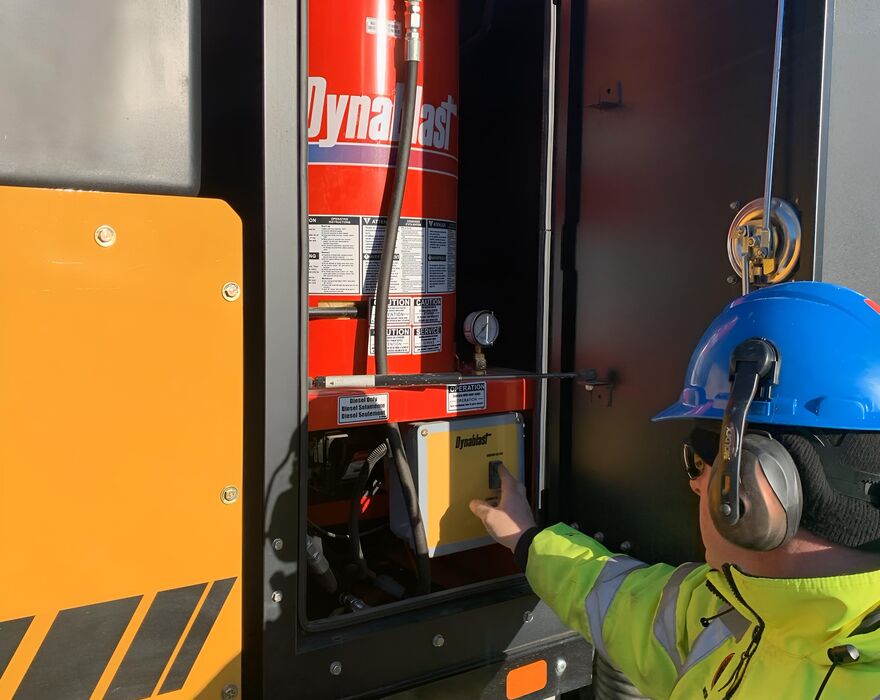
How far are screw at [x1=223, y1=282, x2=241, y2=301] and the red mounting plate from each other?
319mm

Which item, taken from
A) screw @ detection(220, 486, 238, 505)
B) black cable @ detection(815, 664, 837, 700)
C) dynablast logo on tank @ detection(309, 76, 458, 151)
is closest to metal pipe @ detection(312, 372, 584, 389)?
screw @ detection(220, 486, 238, 505)

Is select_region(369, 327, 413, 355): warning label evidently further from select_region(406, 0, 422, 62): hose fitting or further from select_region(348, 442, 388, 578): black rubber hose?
select_region(406, 0, 422, 62): hose fitting

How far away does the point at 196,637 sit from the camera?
3.67 ft

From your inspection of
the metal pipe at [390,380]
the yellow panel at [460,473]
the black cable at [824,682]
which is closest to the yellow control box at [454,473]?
the yellow panel at [460,473]

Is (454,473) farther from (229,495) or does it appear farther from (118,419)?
(118,419)

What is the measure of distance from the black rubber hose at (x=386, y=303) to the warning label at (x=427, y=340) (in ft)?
0.38

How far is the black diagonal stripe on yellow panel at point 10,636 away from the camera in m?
0.98

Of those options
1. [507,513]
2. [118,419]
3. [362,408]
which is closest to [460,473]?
[507,513]

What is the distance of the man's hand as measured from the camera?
148 centimetres

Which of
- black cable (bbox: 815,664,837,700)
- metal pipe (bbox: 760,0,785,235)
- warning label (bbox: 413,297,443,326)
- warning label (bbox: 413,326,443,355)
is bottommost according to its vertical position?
black cable (bbox: 815,664,837,700)

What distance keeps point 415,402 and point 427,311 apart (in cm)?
22

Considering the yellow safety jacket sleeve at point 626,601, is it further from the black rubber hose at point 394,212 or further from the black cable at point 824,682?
the black rubber hose at point 394,212

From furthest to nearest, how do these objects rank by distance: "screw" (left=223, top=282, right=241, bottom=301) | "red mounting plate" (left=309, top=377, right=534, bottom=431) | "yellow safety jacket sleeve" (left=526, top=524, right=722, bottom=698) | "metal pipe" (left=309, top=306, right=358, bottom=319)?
1. "metal pipe" (left=309, top=306, right=358, bottom=319)
2. "red mounting plate" (left=309, top=377, right=534, bottom=431)
3. "yellow safety jacket sleeve" (left=526, top=524, right=722, bottom=698)
4. "screw" (left=223, top=282, right=241, bottom=301)

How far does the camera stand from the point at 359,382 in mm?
1364
